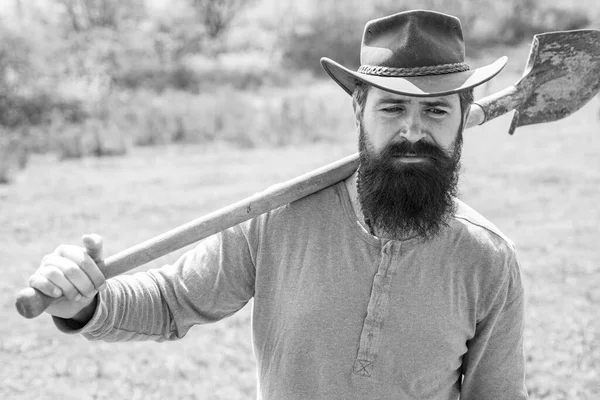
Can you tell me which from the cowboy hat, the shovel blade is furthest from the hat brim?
the shovel blade

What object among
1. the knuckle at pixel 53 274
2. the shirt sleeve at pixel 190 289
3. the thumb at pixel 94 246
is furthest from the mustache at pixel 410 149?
the knuckle at pixel 53 274

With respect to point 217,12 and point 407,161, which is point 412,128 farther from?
point 217,12

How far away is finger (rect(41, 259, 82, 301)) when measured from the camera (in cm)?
159

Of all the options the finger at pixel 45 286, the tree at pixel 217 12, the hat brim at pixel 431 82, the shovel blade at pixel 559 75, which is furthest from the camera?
the tree at pixel 217 12

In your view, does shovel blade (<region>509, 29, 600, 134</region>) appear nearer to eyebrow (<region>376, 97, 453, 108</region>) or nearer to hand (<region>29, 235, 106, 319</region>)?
eyebrow (<region>376, 97, 453, 108</region>)

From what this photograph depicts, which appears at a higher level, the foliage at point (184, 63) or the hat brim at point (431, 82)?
the hat brim at point (431, 82)

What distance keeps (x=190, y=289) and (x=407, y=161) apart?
2.58 feet

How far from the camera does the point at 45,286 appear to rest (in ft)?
5.15

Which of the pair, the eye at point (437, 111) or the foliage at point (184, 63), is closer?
the eye at point (437, 111)

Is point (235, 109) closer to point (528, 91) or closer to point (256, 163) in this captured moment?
point (256, 163)

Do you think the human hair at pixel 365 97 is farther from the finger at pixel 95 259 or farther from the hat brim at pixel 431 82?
the finger at pixel 95 259

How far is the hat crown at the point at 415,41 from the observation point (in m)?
1.88

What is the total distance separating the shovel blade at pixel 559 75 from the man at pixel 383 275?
743mm

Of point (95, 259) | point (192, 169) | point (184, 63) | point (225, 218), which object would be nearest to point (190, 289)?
point (225, 218)
